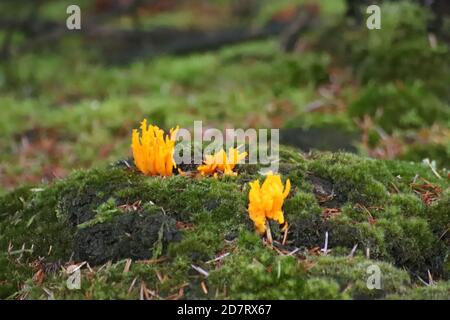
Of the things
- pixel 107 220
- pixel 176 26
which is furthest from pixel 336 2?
pixel 107 220

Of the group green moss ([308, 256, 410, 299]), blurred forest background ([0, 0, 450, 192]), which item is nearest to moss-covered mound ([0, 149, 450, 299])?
green moss ([308, 256, 410, 299])

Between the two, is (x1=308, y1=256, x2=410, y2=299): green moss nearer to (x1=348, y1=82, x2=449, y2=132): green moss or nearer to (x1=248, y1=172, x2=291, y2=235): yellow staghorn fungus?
(x1=248, y1=172, x2=291, y2=235): yellow staghorn fungus

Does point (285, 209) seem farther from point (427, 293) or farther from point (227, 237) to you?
point (427, 293)

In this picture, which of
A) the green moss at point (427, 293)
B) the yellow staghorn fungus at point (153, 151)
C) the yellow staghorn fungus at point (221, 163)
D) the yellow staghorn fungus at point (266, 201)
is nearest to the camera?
the green moss at point (427, 293)

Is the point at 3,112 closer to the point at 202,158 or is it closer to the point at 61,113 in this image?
the point at 61,113

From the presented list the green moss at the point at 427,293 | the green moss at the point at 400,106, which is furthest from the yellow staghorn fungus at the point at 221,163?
the green moss at the point at 400,106

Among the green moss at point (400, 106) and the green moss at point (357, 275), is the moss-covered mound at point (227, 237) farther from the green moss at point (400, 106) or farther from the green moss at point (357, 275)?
the green moss at point (400, 106)
